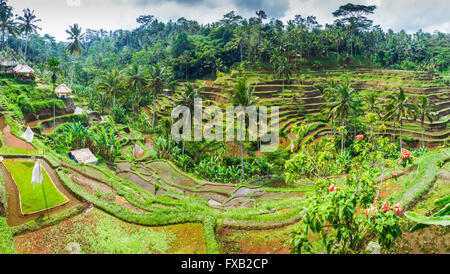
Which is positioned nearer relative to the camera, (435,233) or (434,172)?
(435,233)

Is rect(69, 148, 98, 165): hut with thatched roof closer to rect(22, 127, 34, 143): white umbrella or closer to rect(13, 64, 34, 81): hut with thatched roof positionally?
rect(22, 127, 34, 143): white umbrella

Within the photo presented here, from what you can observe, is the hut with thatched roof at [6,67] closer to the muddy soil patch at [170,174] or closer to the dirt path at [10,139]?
the dirt path at [10,139]

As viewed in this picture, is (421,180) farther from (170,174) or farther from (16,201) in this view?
(170,174)

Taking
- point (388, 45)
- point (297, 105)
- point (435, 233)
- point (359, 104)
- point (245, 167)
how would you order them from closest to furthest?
point (435, 233)
point (245, 167)
point (297, 105)
point (359, 104)
point (388, 45)

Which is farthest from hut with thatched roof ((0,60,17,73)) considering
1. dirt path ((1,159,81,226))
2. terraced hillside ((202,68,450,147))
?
dirt path ((1,159,81,226))

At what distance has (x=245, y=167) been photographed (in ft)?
79.2

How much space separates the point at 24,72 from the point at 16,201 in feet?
99.7

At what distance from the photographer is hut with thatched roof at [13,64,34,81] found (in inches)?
1272

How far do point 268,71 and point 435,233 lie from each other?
49131 mm

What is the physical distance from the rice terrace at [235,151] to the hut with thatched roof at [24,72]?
247mm

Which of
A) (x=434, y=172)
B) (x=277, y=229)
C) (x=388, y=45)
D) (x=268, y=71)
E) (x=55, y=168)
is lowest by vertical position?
(x=277, y=229)
